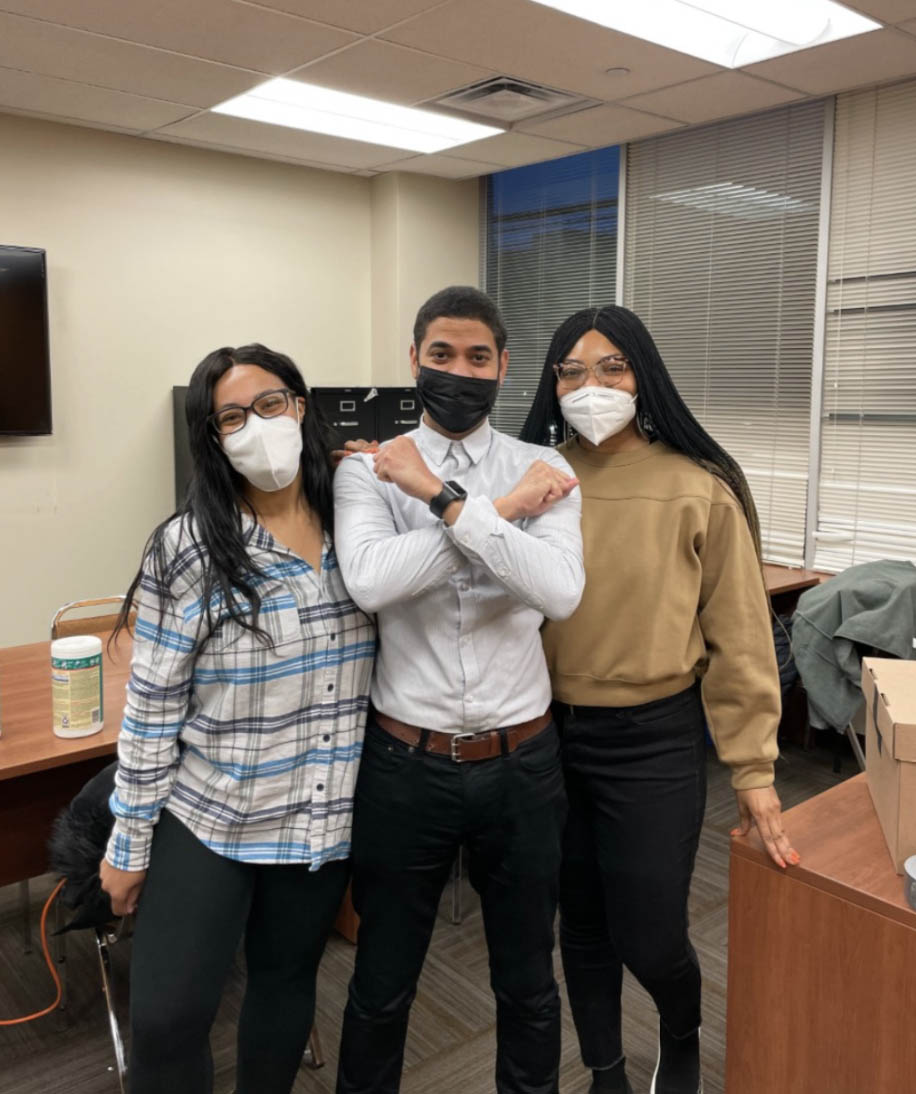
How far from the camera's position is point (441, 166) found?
16.6 feet

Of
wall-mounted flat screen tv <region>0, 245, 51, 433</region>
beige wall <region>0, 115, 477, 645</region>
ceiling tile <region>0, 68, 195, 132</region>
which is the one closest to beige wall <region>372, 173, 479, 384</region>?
beige wall <region>0, 115, 477, 645</region>

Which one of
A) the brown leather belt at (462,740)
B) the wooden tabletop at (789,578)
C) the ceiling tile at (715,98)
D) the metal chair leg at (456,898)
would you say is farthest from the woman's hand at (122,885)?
the ceiling tile at (715,98)

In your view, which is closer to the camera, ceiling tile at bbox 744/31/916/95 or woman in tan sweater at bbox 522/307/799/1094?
woman in tan sweater at bbox 522/307/799/1094

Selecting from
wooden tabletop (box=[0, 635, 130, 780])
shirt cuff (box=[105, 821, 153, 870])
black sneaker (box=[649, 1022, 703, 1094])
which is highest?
shirt cuff (box=[105, 821, 153, 870])

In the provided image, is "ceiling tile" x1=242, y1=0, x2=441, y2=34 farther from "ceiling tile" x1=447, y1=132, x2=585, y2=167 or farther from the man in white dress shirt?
the man in white dress shirt

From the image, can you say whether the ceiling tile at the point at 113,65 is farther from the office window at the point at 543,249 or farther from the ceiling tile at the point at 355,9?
the office window at the point at 543,249

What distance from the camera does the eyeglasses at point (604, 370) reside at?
5.58ft

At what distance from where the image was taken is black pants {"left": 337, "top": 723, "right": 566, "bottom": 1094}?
1489mm

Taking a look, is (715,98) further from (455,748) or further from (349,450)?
(455,748)

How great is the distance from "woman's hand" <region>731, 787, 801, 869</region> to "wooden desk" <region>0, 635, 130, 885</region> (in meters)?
1.30

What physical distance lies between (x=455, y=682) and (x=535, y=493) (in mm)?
313

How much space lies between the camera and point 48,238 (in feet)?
14.3

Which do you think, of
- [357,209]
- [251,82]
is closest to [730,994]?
[251,82]

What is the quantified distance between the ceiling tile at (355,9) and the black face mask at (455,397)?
1.88 meters
